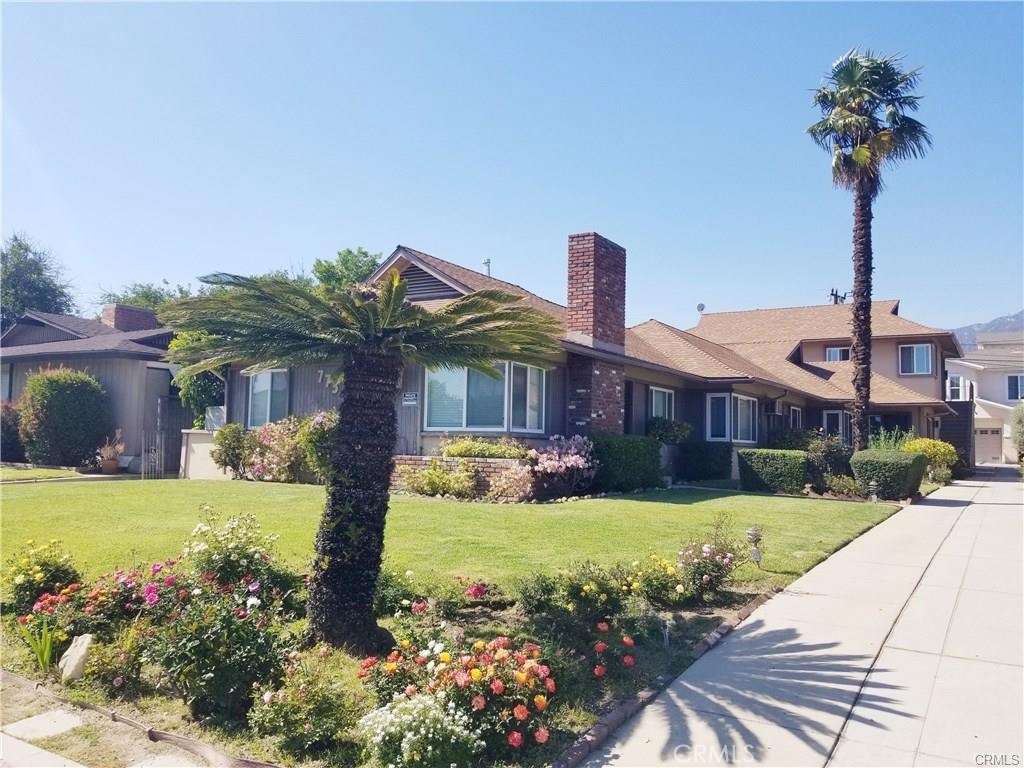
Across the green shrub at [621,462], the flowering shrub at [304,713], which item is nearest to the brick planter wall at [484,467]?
the green shrub at [621,462]

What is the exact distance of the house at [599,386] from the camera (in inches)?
625

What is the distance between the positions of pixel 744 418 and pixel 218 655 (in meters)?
21.4

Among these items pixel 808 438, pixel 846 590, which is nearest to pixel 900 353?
pixel 808 438

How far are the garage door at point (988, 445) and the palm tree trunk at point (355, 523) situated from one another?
50.5 metres

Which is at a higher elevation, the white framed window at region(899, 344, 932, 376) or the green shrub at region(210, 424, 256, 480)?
the white framed window at region(899, 344, 932, 376)

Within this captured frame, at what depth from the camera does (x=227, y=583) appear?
6.37 metres

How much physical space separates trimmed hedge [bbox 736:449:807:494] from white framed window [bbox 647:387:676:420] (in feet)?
9.13

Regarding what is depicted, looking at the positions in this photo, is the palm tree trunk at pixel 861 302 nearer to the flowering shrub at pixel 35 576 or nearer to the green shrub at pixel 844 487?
the green shrub at pixel 844 487

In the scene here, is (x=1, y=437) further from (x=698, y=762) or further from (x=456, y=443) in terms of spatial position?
(x=698, y=762)

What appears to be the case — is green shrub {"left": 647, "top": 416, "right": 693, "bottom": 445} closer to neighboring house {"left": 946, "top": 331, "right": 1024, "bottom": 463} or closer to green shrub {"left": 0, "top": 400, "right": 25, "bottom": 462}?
green shrub {"left": 0, "top": 400, "right": 25, "bottom": 462}

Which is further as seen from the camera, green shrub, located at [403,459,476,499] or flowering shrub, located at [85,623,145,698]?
green shrub, located at [403,459,476,499]

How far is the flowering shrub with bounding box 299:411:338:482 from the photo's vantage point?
1507 cm

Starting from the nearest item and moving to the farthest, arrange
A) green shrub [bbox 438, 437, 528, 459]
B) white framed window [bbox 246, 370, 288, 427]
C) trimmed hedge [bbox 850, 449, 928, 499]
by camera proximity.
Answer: green shrub [bbox 438, 437, 528, 459]
trimmed hedge [bbox 850, 449, 928, 499]
white framed window [bbox 246, 370, 288, 427]
